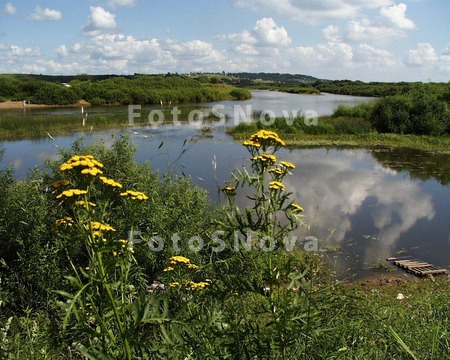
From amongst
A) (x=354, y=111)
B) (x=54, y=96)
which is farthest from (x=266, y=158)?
(x=54, y=96)

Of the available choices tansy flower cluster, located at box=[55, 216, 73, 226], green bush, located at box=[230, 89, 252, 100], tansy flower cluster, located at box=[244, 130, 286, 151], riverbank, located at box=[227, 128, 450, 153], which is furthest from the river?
green bush, located at box=[230, 89, 252, 100]

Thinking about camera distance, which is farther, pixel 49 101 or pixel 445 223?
pixel 49 101

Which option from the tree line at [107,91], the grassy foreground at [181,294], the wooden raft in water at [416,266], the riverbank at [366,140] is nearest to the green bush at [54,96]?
the tree line at [107,91]

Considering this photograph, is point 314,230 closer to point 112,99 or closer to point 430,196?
point 430,196

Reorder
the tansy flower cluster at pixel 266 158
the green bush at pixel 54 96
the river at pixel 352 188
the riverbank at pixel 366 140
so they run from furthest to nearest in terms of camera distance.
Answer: the green bush at pixel 54 96, the riverbank at pixel 366 140, the river at pixel 352 188, the tansy flower cluster at pixel 266 158

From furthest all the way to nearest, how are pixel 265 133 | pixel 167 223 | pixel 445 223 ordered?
1. pixel 445 223
2. pixel 167 223
3. pixel 265 133

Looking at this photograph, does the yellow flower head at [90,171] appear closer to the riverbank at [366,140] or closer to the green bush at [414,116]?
the riverbank at [366,140]

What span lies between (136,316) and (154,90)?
42644mm

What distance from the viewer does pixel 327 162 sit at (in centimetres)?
1541

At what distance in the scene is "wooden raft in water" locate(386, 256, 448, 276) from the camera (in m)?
6.41

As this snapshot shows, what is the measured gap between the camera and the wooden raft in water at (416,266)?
21.0ft

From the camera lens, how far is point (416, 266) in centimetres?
663

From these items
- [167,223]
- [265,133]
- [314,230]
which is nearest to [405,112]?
[314,230]

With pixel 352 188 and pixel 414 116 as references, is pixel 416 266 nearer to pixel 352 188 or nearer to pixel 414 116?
pixel 352 188
